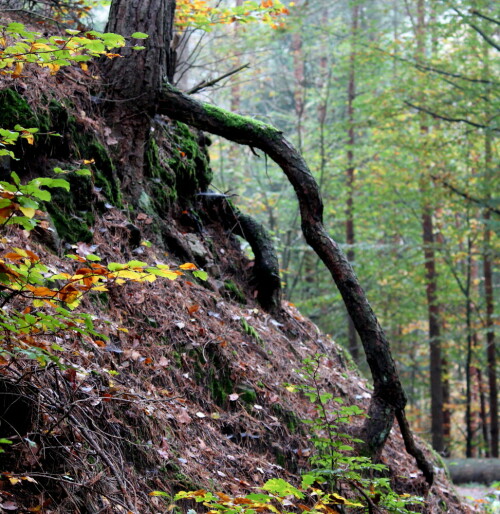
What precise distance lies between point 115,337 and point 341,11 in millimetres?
24688

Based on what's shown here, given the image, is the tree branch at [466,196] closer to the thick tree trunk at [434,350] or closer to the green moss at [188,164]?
the thick tree trunk at [434,350]

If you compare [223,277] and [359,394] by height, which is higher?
[223,277]

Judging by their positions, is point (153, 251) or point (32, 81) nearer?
point (32, 81)

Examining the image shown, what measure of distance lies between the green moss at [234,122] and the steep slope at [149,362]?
1.03 metres

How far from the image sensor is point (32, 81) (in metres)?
4.64

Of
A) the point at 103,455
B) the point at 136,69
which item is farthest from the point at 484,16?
the point at 103,455

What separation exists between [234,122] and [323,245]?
Answer: 1.42 meters

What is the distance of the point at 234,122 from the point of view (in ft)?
16.7

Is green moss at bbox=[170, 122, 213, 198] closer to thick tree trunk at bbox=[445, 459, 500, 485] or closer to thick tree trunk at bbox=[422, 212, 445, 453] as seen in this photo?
thick tree trunk at bbox=[422, 212, 445, 453]

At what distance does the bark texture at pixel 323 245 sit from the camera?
16.3 ft

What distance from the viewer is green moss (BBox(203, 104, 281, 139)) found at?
507 cm

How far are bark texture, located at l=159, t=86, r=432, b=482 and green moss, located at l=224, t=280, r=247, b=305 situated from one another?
1.38 m

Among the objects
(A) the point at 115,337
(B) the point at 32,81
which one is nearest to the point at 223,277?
(A) the point at 115,337

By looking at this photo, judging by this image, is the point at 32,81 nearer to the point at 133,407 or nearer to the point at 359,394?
the point at 133,407
